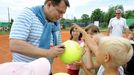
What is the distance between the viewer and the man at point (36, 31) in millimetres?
3311

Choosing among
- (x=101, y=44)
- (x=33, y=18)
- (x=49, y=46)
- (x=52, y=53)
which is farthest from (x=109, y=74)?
(x=33, y=18)

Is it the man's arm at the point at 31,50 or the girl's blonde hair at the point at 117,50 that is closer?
the girl's blonde hair at the point at 117,50

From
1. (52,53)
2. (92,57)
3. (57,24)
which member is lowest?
(92,57)

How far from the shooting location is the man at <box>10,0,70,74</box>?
10.9ft

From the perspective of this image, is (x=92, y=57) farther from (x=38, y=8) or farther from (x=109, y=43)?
(x=109, y=43)

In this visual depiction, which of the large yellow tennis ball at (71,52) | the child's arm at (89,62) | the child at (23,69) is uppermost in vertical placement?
the child at (23,69)

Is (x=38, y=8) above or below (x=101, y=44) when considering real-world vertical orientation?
above

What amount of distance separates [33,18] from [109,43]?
102 centimetres

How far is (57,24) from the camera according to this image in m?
3.82

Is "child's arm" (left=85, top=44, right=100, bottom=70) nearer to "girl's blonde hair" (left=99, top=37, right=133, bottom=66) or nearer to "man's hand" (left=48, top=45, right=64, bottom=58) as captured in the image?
"man's hand" (left=48, top=45, right=64, bottom=58)

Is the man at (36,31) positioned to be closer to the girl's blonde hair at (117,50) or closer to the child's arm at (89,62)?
the child's arm at (89,62)

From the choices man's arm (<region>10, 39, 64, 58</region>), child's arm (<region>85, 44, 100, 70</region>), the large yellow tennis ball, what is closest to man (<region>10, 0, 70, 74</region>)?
man's arm (<region>10, 39, 64, 58</region>)

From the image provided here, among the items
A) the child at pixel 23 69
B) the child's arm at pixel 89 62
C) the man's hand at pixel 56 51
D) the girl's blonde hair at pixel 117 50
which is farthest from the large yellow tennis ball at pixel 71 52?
the child at pixel 23 69

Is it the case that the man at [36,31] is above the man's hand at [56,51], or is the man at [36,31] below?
above
